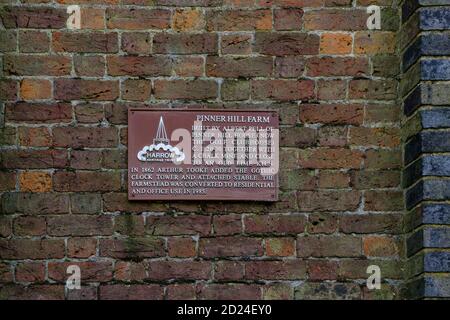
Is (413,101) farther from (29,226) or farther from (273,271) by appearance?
(29,226)

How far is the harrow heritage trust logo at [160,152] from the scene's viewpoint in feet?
18.7

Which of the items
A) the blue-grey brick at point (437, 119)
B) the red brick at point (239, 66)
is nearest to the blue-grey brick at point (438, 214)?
the blue-grey brick at point (437, 119)

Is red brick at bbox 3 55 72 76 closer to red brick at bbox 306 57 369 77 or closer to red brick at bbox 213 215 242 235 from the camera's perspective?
red brick at bbox 213 215 242 235

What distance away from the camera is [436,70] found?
5.53 m

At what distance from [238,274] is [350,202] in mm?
655

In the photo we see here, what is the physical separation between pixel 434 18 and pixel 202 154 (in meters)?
1.29

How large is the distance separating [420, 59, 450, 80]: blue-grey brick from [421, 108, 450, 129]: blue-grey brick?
16 centimetres

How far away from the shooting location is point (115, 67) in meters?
5.82

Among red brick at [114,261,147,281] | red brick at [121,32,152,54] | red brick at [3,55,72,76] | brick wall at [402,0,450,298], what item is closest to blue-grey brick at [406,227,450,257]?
brick wall at [402,0,450,298]

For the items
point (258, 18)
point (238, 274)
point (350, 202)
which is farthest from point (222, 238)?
point (258, 18)

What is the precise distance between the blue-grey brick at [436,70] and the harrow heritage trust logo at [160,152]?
1.22 metres

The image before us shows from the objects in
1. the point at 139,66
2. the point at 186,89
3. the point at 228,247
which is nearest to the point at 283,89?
the point at 186,89

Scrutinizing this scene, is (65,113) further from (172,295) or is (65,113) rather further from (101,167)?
(172,295)

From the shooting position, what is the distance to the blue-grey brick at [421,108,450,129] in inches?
216
